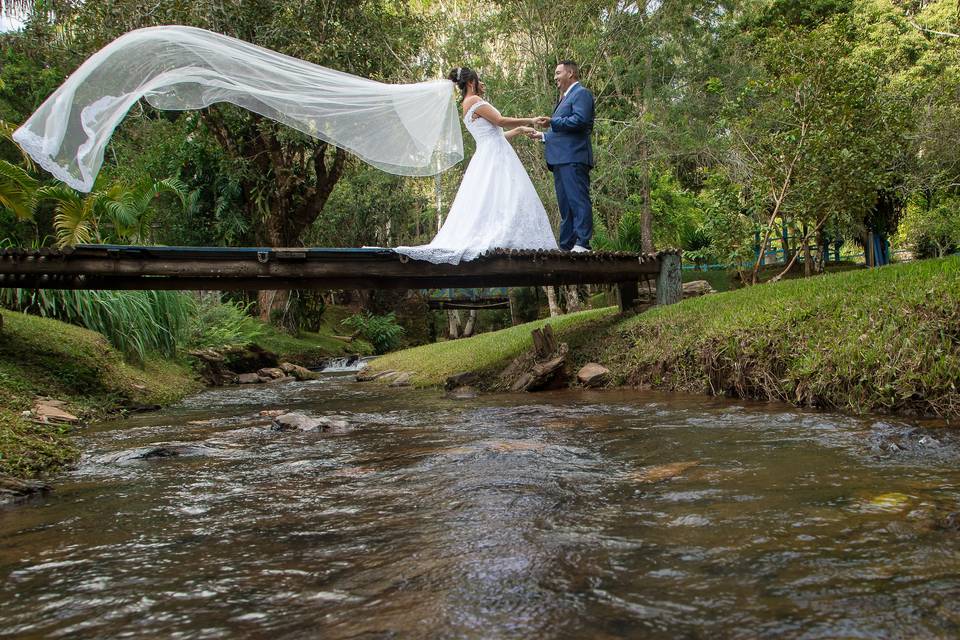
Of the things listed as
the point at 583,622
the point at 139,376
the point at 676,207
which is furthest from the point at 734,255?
the point at 676,207

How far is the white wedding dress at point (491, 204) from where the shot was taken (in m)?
8.96

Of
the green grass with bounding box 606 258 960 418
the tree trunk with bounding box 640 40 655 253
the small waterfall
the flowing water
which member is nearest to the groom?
the green grass with bounding box 606 258 960 418

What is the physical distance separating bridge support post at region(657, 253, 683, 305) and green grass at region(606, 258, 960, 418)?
1.31 metres

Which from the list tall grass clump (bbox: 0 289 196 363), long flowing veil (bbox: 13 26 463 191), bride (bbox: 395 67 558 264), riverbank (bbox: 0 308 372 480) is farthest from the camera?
tall grass clump (bbox: 0 289 196 363)

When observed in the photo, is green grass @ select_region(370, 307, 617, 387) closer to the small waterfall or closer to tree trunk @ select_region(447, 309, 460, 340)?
the small waterfall

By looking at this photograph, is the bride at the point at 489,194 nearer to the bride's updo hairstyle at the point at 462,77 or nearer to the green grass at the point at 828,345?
the bride's updo hairstyle at the point at 462,77

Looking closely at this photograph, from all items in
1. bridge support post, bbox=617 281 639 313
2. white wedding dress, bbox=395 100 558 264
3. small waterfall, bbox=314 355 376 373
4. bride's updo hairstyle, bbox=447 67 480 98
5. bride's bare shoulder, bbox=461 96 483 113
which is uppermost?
bride's updo hairstyle, bbox=447 67 480 98

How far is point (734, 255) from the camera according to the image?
11.8 metres

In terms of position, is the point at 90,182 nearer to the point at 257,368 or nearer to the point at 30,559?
the point at 30,559

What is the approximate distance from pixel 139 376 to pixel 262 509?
25.2 feet

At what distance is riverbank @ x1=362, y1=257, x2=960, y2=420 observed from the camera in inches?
209

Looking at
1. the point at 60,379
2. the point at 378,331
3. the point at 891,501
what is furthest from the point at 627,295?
the point at 378,331

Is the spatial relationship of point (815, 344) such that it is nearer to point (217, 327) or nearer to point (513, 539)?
point (513, 539)

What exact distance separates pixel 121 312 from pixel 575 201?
6963 mm
